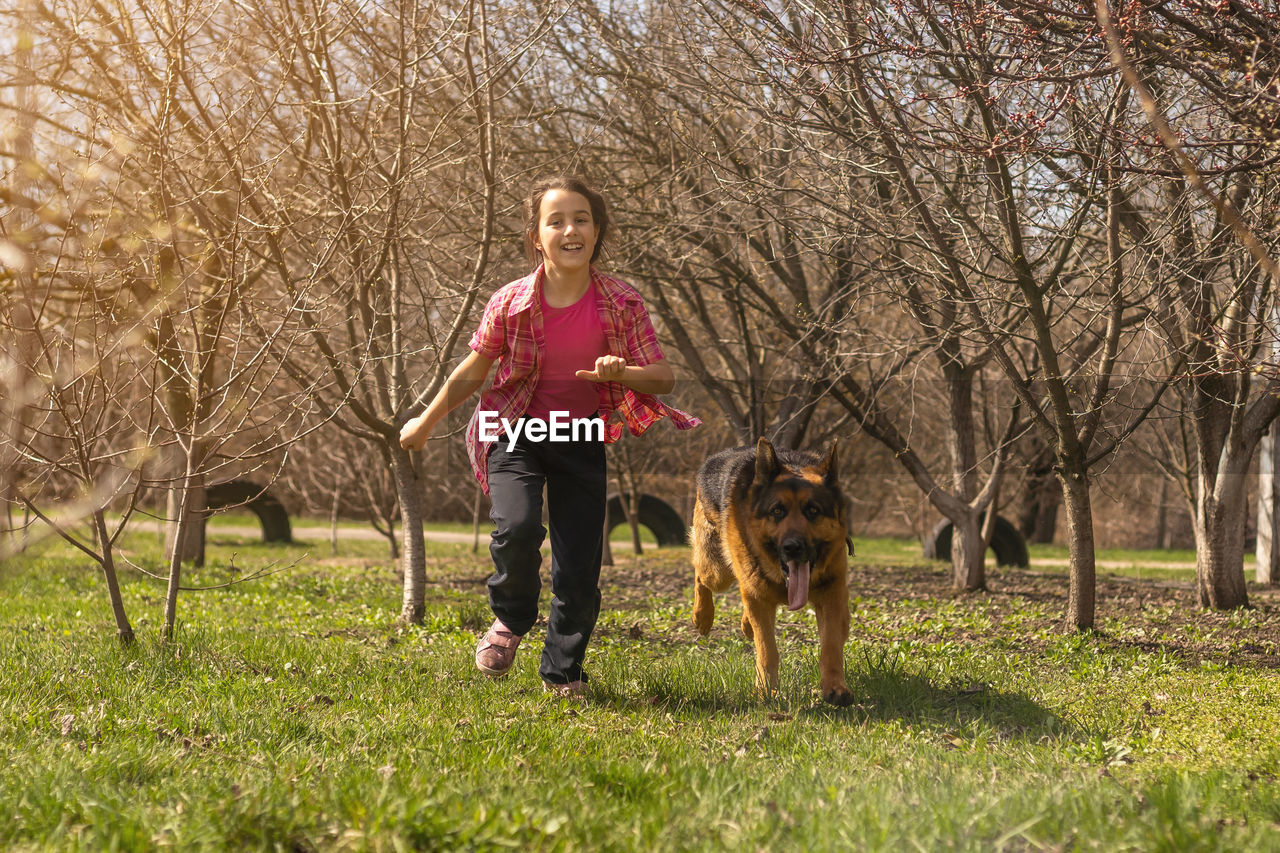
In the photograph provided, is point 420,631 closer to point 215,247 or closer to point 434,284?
point 215,247

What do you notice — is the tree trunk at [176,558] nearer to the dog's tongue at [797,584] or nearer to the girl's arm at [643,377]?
the girl's arm at [643,377]

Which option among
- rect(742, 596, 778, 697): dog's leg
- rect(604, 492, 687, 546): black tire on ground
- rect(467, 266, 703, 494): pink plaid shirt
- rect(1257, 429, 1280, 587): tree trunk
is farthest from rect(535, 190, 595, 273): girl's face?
rect(604, 492, 687, 546): black tire on ground

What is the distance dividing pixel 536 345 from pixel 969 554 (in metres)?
6.80

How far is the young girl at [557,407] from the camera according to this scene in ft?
14.3

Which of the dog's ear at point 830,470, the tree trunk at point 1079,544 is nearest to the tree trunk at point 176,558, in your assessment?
Answer: the dog's ear at point 830,470

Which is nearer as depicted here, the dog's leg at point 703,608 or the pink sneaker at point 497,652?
the pink sneaker at point 497,652

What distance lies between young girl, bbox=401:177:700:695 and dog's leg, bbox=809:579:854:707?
982 mm

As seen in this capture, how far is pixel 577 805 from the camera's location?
8.60 feet

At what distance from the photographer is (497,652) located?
442cm

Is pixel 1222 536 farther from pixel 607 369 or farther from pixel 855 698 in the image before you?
Answer: pixel 607 369

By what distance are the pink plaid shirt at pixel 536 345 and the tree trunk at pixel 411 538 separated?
8.46ft

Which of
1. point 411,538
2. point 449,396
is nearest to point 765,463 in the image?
point 449,396

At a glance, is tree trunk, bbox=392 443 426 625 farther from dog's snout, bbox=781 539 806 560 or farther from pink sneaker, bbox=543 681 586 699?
dog's snout, bbox=781 539 806 560

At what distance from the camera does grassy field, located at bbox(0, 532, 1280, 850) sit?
241 cm
